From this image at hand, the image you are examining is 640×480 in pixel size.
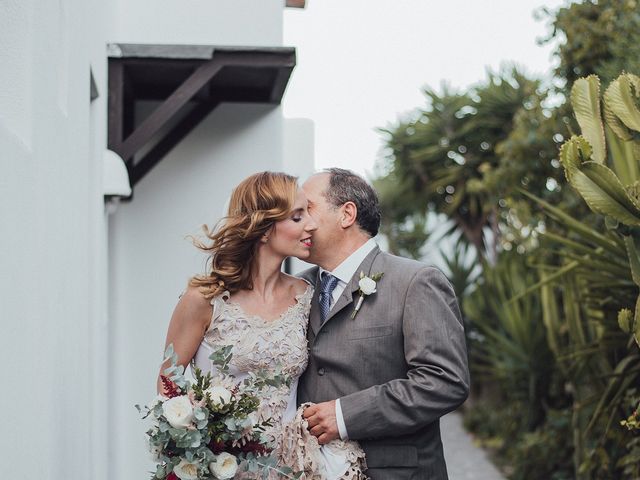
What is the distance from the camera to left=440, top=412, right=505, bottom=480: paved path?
33.2 ft

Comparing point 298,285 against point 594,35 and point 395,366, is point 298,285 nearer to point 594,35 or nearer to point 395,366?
point 395,366

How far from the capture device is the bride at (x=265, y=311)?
3.19 m

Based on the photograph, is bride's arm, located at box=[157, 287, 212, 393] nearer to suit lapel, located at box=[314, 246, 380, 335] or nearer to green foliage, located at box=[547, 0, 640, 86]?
suit lapel, located at box=[314, 246, 380, 335]

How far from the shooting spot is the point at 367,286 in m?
A: 3.34

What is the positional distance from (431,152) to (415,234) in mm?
6149

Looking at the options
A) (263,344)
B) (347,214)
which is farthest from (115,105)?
(263,344)

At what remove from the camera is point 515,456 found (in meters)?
9.30

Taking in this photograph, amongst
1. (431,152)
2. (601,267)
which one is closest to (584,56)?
(601,267)

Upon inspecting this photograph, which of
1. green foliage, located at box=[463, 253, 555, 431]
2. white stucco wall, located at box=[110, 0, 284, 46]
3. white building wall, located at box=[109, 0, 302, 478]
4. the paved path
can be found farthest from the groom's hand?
the paved path

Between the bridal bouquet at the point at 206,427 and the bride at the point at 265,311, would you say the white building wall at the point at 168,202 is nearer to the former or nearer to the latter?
the bride at the point at 265,311

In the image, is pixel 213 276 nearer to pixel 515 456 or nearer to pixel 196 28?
pixel 196 28

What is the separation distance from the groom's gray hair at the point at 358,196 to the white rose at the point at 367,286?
333 mm

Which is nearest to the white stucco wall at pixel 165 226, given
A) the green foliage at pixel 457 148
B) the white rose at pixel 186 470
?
the white rose at pixel 186 470

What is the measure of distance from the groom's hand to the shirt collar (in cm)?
53
